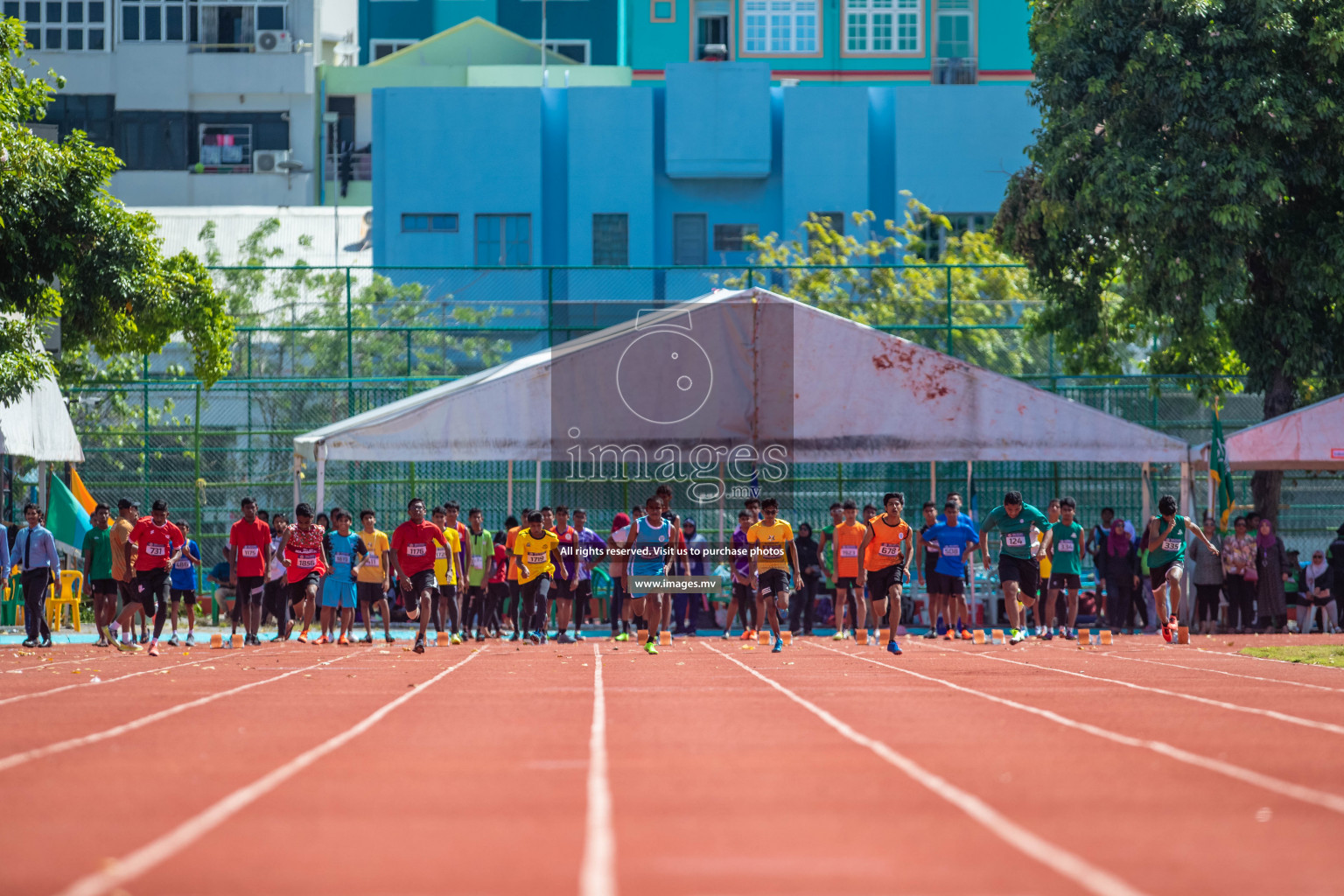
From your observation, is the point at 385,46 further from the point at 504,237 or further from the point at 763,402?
the point at 763,402

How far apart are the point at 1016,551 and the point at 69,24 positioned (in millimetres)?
39389

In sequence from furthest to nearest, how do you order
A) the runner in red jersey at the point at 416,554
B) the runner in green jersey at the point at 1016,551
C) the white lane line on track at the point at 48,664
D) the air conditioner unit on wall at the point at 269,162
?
1. the air conditioner unit on wall at the point at 269,162
2. the runner in green jersey at the point at 1016,551
3. the runner in red jersey at the point at 416,554
4. the white lane line on track at the point at 48,664

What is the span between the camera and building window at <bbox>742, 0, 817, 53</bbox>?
49.5 m

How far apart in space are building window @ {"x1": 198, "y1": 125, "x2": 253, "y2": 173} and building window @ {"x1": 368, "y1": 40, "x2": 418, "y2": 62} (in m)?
6.10

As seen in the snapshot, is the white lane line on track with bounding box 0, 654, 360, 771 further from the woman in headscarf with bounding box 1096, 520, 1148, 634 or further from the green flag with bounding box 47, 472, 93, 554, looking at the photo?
the woman in headscarf with bounding box 1096, 520, 1148, 634

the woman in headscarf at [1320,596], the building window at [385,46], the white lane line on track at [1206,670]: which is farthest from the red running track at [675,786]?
the building window at [385,46]

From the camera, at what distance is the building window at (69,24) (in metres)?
A: 49.5

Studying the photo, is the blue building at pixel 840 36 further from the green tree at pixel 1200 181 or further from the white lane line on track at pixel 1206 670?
the white lane line on track at pixel 1206 670

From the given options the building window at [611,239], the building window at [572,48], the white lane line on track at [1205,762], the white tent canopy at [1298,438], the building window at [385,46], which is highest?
the building window at [385,46]

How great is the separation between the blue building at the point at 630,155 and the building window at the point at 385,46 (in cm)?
1344

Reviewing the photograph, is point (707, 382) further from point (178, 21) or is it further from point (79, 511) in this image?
point (178, 21)

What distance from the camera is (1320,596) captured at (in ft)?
79.4

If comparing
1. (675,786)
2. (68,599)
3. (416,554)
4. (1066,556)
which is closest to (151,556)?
(416,554)

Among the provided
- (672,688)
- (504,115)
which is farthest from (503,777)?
(504,115)
